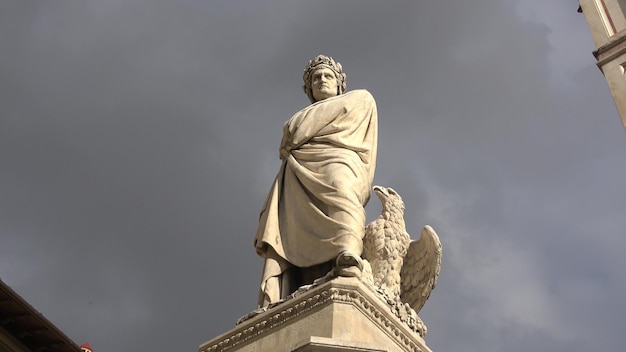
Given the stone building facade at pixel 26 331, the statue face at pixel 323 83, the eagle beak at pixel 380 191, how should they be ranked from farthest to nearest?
the stone building facade at pixel 26 331 → the statue face at pixel 323 83 → the eagle beak at pixel 380 191

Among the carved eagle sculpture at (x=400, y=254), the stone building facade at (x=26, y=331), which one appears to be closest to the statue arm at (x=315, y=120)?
the carved eagle sculpture at (x=400, y=254)

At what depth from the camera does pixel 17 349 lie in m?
19.9

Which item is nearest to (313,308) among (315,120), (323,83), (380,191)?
(380,191)

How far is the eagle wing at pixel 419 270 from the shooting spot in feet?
30.9

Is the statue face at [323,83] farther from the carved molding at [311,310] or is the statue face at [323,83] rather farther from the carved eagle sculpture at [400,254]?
the carved molding at [311,310]

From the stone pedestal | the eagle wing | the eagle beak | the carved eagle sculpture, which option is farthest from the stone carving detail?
the eagle beak

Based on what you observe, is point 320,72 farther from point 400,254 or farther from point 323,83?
point 400,254

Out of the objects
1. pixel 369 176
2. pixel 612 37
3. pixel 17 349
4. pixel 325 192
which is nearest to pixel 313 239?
pixel 325 192

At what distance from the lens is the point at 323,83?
11.0 meters

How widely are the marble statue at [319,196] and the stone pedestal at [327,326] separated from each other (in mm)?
316

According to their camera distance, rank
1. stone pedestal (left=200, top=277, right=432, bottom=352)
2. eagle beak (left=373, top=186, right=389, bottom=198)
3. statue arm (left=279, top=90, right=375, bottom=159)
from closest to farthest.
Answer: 1. stone pedestal (left=200, top=277, right=432, bottom=352)
2. eagle beak (left=373, top=186, right=389, bottom=198)
3. statue arm (left=279, top=90, right=375, bottom=159)

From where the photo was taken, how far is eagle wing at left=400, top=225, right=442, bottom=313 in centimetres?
943

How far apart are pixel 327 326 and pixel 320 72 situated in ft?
12.6

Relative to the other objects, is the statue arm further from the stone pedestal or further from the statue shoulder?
the stone pedestal
